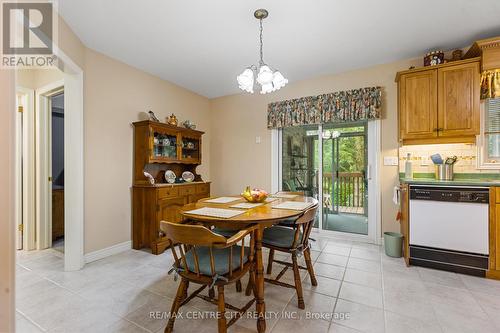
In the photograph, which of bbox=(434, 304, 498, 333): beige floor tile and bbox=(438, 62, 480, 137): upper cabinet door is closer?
bbox=(434, 304, 498, 333): beige floor tile

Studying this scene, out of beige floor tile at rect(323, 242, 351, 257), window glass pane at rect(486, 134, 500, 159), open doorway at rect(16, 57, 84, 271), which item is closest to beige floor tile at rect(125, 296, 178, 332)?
open doorway at rect(16, 57, 84, 271)

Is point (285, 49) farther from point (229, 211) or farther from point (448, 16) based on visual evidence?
point (229, 211)

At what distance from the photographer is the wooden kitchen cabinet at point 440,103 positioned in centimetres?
256

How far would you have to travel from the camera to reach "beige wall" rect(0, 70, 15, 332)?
3.49 ft

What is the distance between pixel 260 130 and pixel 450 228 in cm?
296

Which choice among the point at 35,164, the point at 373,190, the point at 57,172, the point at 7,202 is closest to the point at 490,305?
the point at 373,190

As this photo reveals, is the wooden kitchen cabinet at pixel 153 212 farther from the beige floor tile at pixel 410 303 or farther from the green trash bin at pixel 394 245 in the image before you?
the green trash bin at pixel 394 245

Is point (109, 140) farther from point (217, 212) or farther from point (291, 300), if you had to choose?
point (291, 300)

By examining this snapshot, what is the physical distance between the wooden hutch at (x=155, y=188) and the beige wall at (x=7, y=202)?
1776 millimetres

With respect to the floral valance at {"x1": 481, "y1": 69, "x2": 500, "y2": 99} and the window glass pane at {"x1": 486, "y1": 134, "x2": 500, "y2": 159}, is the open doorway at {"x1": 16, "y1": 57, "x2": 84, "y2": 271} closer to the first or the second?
the floral valance at {"x1": 481, "y1": 69, "x2": 500, "y2": 99}

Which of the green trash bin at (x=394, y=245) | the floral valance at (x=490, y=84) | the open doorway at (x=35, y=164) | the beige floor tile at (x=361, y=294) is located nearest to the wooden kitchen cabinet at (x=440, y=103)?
the floral valance at (x=490, y=84)

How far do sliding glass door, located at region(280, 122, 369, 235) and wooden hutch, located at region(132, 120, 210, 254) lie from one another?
71.3 inches

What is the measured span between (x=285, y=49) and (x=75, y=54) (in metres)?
2.37

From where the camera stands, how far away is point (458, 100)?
103 inches
